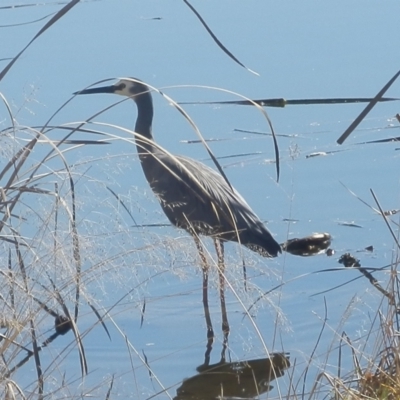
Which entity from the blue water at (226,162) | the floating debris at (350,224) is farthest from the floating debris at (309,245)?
the floating debris at (350,224)

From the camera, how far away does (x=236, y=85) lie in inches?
263

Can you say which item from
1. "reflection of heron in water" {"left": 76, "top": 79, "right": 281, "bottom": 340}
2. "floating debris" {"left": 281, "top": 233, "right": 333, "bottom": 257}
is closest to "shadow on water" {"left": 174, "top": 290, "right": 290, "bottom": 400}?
"reflection of heron in water" {"left": 76, "top": 79, "right": 281, "bottom": 340}

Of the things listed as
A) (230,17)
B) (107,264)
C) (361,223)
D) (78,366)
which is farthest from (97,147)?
(107,264)

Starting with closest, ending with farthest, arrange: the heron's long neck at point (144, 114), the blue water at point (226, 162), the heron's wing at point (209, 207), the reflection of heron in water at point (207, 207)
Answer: the blue water at point (226, 162), the reflection of heron in water at point (207, 207), the heron's wing at point (209, 207), the heron's long neck at point (144, 114)

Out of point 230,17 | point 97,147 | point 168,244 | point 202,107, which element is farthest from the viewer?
point 230,17

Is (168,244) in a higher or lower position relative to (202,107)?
higher

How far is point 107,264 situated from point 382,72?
5077mm

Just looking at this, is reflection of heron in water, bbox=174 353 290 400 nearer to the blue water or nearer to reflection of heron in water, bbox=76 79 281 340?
the blue water

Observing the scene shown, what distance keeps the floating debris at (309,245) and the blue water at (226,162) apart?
78mm

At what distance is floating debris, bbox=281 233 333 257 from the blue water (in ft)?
0.26

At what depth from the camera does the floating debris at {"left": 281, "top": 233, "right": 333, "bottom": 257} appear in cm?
486

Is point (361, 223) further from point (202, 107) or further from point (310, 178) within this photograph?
point (202, 107)

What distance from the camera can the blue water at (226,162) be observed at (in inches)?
115

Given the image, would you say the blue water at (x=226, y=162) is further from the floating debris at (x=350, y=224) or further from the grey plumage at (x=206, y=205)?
the grey plumage at (x=206, y=205)
